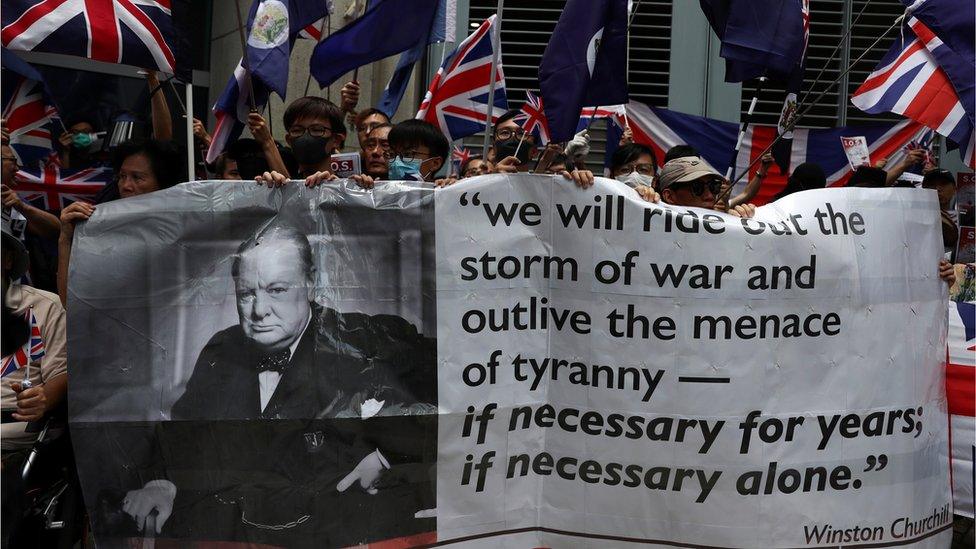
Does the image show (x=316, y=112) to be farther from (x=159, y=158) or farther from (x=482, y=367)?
(x=482, y=367)

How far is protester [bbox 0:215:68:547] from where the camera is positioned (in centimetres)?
428

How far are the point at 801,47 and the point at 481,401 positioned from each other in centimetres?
262

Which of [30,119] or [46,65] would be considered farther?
[46,65]

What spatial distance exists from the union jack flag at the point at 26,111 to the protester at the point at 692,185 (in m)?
4.73

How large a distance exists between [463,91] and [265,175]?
116 inches

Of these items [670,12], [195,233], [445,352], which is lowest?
[445,352]

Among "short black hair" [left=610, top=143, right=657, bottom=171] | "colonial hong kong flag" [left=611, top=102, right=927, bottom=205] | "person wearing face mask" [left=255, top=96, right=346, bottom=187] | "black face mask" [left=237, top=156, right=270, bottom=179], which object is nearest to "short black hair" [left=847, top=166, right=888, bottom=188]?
"short black hair" [left=610, top=143, right=657, bottom=171]

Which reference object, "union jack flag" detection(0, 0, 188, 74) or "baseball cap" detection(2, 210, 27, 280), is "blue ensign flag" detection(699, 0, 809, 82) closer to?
"union jack flag" detection(0, 0, 188, 74)

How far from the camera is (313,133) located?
5.61 m

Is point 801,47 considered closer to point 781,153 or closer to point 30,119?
point 781,153

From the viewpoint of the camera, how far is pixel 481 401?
448cm

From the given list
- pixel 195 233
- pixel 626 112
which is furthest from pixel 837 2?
pixel 195 233

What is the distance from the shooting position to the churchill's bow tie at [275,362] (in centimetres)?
445

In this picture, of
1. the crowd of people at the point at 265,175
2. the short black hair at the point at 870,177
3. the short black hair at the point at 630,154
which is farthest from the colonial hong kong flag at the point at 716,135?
the short black hair at the point at 630,154
